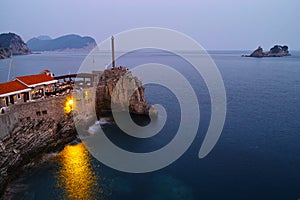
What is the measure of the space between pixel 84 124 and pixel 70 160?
9838 mm

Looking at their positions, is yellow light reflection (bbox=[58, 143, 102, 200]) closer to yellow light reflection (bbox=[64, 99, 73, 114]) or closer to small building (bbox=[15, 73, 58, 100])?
yellow light reflection (bbox=[64, 99, 73, 114])

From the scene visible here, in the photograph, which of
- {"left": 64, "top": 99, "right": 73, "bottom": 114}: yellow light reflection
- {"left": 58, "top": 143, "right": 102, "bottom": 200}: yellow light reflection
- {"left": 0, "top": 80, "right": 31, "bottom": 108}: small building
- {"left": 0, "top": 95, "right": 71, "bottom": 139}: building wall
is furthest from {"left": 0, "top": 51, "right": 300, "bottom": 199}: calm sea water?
{"left": 0, "top": 80, "right": 31, "bottom": 108}: small building

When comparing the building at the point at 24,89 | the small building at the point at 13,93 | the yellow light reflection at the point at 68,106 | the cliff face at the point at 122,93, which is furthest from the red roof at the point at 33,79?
the cliff face at the point at 122,93

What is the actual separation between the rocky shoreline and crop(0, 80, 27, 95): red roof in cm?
459

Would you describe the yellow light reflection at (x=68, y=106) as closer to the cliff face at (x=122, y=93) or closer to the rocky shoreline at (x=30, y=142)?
the rocky shoreline at (x=30, y=142)

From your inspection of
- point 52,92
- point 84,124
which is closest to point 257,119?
point 84,124

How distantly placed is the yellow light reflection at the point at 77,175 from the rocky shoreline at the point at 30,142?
6.90 feet

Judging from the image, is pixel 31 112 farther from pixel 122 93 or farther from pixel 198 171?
pixel 198 171

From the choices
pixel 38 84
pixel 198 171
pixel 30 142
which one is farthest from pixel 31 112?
pixel 198 171

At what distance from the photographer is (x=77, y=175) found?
27234 millimetres

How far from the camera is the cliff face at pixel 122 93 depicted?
46.4m

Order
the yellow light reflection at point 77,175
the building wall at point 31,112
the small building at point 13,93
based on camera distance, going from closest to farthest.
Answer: the yellow light reflection at point 77,175, the building wall at point 31,112, the small building at point 13,93

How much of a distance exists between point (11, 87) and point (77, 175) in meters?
14.5

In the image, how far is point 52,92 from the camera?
3797 centimetres
